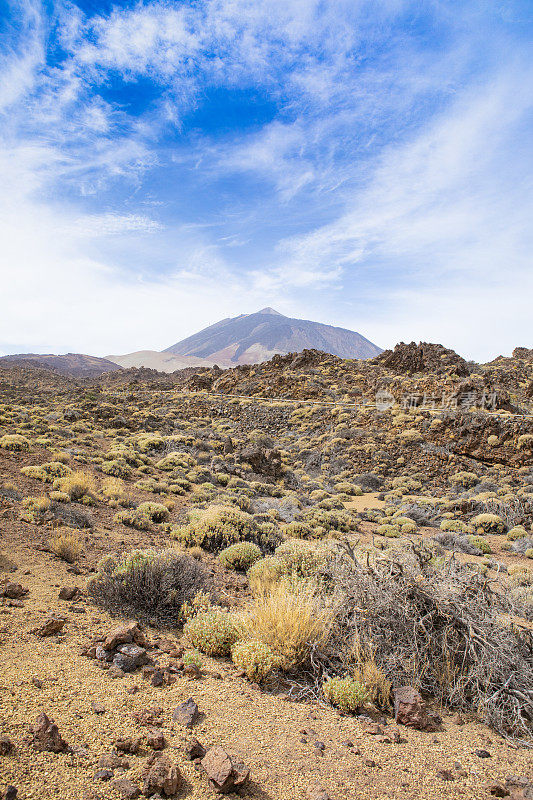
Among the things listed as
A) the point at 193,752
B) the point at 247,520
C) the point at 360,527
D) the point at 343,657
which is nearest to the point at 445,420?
the point at 360,527

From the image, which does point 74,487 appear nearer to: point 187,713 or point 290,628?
point 290,628

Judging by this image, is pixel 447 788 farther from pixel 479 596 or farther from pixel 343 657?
pixel 479 596

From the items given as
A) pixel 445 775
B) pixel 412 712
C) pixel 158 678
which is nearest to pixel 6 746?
pixel 158 678

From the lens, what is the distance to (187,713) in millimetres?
3025

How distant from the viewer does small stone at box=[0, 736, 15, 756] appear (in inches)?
93.1

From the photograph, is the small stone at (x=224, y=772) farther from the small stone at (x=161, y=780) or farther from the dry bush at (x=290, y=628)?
the dry bush at (x=290, y=628)

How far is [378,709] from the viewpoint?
3.62 metres

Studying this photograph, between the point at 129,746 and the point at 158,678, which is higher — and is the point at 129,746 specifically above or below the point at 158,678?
above

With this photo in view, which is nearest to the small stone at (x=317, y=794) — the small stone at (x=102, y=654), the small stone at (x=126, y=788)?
the small stone at (x=126, y=788)

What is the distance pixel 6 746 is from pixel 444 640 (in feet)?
12.1

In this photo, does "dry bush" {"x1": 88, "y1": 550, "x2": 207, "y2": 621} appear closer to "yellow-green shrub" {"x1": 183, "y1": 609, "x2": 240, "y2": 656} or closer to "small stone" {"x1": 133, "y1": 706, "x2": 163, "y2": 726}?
"yellow-green shrub" {"x1": 183, "y1": 609, "x2": 240, "y2": 656}

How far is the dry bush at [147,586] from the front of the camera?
4730 mm

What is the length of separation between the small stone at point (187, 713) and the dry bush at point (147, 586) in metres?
1.66

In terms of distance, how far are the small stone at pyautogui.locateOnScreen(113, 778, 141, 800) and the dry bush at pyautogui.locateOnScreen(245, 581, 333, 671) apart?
179cm
